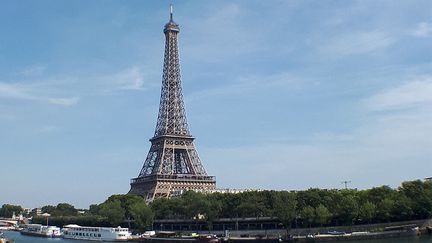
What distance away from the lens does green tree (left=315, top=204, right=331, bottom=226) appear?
79.9 metres

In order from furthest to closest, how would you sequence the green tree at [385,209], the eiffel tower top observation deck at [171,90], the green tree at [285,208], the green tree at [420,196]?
the eiffel tower top observation deck at [171,90] → the green tree at [285,208] → the green tree at [385,209] → the green tree at [420,196]

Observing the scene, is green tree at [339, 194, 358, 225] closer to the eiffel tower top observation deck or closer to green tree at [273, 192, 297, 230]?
green tree at [273, 192, 297, 230]

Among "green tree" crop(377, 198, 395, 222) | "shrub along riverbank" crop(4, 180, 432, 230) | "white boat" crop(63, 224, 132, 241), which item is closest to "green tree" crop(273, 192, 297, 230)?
"shrub along riverbank" crop(4, 180, 432, 230)

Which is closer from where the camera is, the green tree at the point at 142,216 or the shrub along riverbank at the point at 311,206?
the shrub along riverbank at the point at 311,206

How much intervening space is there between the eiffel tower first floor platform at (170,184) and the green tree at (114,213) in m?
12.7

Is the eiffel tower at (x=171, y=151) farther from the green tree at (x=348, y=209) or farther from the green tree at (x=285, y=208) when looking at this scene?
the green tree at (x=348, y=209)

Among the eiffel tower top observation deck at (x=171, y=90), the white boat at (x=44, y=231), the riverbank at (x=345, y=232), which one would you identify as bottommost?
the riverbank at (x=345, y=232)

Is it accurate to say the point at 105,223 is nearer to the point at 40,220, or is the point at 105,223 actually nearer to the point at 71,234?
the point at 71,234

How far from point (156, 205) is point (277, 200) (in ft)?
97.5

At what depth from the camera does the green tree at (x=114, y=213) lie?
105 metres

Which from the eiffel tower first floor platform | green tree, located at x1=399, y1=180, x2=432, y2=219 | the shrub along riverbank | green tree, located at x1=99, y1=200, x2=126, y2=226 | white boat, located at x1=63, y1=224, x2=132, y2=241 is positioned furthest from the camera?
the eiffel tower first floor platform

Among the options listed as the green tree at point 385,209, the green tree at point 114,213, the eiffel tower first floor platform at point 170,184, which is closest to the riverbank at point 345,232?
the green tree at point 385,209

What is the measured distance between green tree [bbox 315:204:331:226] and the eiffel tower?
148 feet

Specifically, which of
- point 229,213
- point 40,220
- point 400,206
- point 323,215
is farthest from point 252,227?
point 40,220
